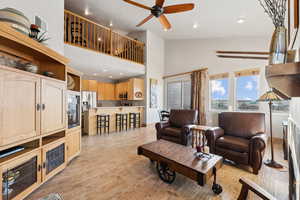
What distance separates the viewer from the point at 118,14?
5.07 metres

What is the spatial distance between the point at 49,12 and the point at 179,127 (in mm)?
3833

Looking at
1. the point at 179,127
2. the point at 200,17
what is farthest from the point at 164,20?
A: the point at 179,127

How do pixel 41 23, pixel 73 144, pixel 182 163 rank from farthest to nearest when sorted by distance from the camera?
pixel 73 144 < pixel 41 23 < pixel 182 163

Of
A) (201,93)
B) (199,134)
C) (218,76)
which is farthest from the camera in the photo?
(201,93)

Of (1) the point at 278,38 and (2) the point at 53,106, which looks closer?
(1) the point at 278,38

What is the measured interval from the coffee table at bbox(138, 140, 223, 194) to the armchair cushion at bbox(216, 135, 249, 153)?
0.69 meters

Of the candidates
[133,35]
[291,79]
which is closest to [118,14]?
[133,35]

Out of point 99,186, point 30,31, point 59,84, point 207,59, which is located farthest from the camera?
point 207,59

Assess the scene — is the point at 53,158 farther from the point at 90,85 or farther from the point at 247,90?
the point at 247,90

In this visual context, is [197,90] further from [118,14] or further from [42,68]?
[42,68]

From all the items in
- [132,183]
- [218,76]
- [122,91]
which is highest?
[218,76]

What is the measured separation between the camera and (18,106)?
1504 millimetres

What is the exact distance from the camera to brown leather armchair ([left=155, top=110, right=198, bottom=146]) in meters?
3.29

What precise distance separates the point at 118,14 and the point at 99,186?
17.9 feet
